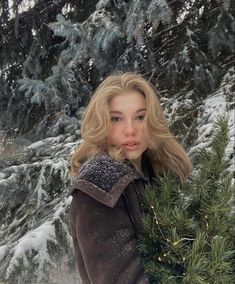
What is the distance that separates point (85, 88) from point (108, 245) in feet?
7.26

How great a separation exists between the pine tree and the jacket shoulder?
0.08 meters

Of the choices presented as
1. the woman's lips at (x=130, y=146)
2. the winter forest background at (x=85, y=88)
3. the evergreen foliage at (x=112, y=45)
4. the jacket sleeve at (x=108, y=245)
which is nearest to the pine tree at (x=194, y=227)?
the jacket sleeve at (x=108, y=245)

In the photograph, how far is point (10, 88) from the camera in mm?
3809

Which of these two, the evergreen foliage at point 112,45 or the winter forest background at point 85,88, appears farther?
the evergreen foliage at point 112,45

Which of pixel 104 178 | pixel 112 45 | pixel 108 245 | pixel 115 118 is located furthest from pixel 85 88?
pixel 108 245

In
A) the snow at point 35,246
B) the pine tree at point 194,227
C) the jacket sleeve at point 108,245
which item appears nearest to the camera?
the pine tree at point 194,227

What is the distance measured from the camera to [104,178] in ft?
4.09

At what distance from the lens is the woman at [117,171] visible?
117 cm

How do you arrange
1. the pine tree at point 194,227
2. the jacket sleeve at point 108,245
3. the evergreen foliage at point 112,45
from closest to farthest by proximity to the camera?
the pine tree at point 194,227 < the jacket sleeve at point 108,245 < the evergreen foliage at point 112,45

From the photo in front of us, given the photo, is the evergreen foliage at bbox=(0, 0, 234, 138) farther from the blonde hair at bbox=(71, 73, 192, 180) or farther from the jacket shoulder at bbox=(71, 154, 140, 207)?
the jacket shoulder at bbox=(71, 154, 140, 207)

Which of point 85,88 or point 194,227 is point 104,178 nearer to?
point 194,227

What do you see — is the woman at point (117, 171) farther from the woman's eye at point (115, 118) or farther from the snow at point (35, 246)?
the snow at point (35, 246)

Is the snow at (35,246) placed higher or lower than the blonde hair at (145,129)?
lower

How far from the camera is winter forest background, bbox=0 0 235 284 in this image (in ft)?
8.75
